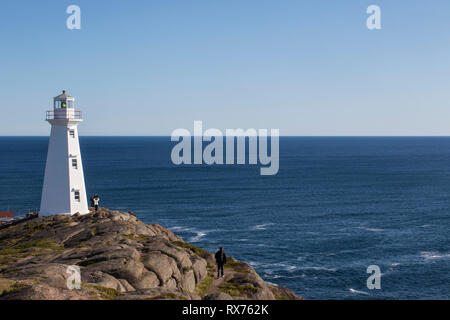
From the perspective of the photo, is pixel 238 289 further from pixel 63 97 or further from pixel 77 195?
pixel 63 97

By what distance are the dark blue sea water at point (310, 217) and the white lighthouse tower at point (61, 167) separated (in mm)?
26635

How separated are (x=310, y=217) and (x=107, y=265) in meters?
66.8

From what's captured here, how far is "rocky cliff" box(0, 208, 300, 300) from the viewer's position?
69.5 feet

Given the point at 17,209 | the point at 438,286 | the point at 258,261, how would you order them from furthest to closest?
the point at 17,209
the point at 258,261
the point at 438,286

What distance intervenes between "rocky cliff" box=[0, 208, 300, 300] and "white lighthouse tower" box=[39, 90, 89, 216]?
1.80m

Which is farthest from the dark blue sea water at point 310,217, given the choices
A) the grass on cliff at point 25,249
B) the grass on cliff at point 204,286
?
the grass on cliff at point 25,249

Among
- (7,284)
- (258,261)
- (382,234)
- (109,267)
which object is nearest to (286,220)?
(382,234)

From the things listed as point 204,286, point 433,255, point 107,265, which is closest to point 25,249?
point 107,265

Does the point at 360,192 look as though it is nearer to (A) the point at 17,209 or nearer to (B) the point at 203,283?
(A) the point at 17,209

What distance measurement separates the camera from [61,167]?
46281 millimetres

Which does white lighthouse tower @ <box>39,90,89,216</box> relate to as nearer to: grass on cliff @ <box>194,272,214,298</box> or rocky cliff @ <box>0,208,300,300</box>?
rocky cliff @ <box>0,208,300,300</box>

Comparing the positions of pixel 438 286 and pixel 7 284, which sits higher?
pixel 7 284

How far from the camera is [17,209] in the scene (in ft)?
311
